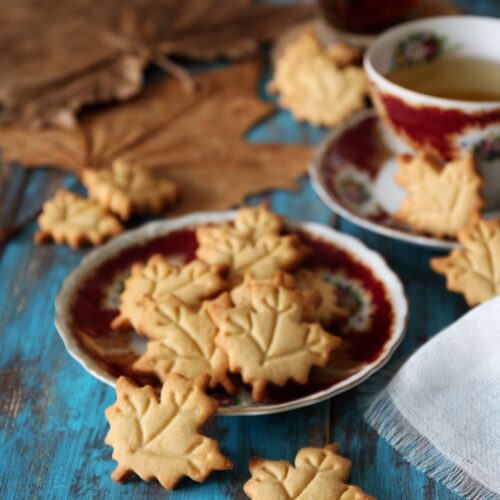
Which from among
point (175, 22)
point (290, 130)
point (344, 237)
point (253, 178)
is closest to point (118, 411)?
point (344, 237)

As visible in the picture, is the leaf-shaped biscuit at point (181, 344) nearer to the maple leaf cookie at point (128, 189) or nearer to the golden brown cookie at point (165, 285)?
the golden brown cookie at point (165, 285)

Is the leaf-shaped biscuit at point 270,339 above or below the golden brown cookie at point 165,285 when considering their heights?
above

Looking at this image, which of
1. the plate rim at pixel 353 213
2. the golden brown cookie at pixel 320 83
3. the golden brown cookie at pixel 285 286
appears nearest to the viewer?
the golden brown cookie at pixel 285 286

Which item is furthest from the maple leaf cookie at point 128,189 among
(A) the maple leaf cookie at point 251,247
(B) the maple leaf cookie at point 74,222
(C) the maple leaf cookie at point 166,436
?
(C) the maple leaf cookie at point 166,436

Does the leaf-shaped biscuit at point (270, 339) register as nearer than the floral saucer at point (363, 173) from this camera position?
Yes

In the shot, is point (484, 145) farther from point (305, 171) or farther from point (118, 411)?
point (118, 411)

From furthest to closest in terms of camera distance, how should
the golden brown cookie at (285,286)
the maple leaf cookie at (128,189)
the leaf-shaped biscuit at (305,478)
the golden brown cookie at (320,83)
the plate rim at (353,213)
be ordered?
the golden brown cookie at (320,83) → the maple leaf cookie at (128,189) → the plate rim at (353,213) → the golden brown cookie at (285,286) → the leaf-shaped biscuit at (305,478)

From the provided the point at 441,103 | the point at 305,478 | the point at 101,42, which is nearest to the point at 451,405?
the point at 305,478

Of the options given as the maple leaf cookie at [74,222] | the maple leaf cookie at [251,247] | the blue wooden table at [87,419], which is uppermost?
the maple leaf cookie at [251,247]
